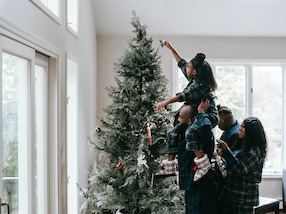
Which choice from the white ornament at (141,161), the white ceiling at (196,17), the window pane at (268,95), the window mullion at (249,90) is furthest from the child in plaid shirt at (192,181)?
the window pane at (268,95)

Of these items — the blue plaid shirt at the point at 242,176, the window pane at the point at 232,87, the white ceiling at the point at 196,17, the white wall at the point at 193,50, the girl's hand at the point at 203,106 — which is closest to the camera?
the girl's hand at the point at 203,106

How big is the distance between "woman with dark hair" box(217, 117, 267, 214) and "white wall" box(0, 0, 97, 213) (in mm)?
1378

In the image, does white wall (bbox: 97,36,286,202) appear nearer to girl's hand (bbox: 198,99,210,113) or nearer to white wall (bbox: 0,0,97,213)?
white wall (bbox: 0,0,97,213)

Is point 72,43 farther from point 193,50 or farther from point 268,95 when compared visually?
point 268,95

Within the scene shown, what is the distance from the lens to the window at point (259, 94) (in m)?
5.22

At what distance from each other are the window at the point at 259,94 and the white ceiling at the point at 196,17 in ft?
1.60

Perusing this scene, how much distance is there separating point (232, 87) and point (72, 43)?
2.59m

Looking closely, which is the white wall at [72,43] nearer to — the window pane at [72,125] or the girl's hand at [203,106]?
the window pane at [72,125]

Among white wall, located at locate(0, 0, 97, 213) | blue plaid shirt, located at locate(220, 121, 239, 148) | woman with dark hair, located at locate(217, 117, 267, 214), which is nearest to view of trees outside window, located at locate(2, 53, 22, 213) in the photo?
white wall, located at locate(0, 0, 97, 213)

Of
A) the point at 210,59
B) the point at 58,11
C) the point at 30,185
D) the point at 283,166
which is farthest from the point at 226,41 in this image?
the point at 30,185

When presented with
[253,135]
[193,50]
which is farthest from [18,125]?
[193,50]

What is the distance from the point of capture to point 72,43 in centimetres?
349

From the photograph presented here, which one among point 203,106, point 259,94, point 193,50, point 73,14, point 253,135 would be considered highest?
point 73,14

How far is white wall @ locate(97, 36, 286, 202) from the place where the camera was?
5.04 metres
